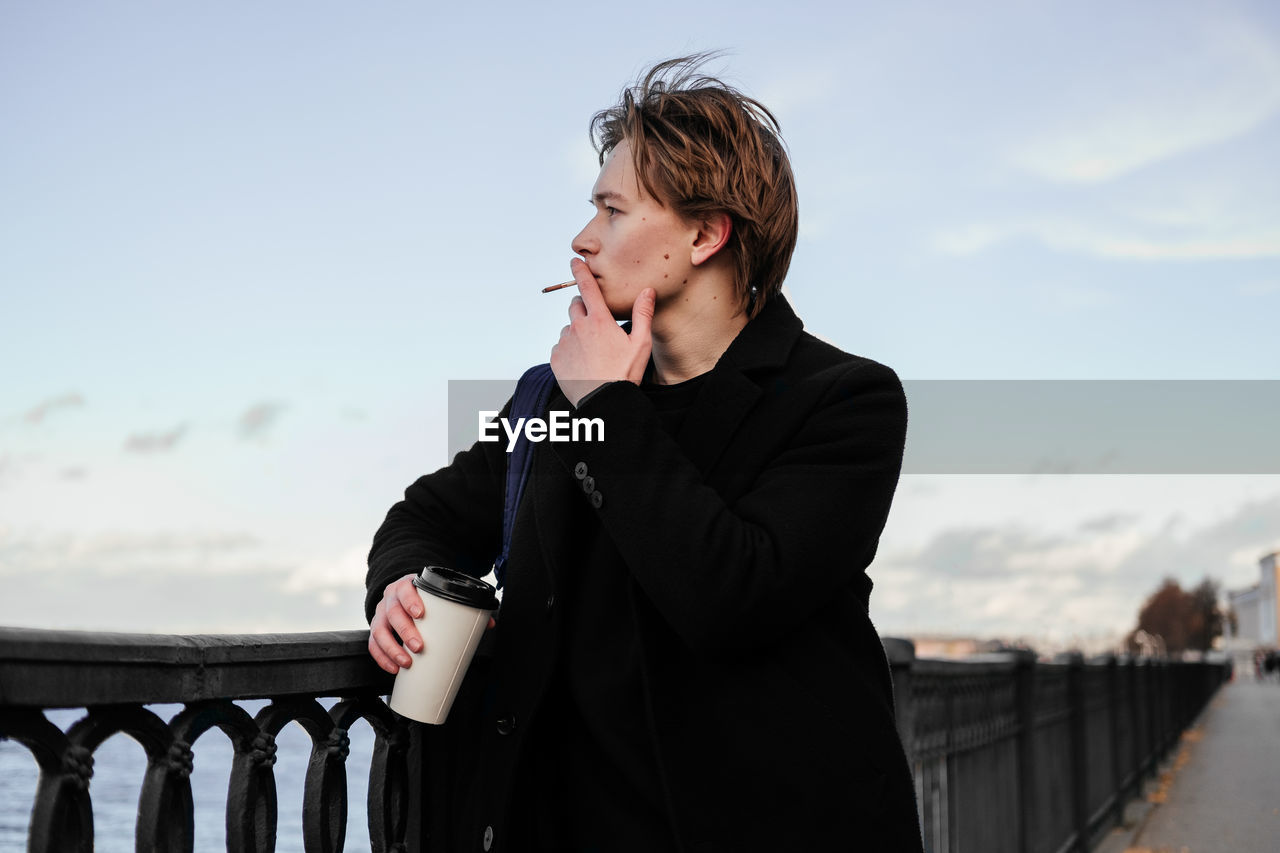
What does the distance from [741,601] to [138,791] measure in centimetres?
144

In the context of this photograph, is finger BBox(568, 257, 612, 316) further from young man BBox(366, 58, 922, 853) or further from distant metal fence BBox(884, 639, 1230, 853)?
distant metal fence BBox(884, 639, 1230, 853)

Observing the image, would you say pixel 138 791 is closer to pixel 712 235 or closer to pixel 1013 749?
pixel 712 235

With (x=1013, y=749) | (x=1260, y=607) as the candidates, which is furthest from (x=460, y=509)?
(x=1260, y=607)

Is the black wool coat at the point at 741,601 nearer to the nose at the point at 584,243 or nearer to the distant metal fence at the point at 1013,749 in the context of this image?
the nose at the point at 584,243

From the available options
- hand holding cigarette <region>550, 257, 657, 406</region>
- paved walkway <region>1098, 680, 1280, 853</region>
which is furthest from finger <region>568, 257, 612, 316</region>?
paved walkway <region>1098, 680, 1280, 853</region>

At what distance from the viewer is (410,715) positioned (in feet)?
6.87

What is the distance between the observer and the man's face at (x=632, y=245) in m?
2.36

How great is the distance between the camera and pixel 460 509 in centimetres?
258

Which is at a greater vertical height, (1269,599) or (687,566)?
(687,566)

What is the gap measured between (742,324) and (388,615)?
0.92 meters

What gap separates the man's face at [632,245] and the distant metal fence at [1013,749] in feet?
6.76

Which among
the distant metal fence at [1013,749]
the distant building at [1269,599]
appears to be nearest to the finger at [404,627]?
the distant metal fence at [1013,749]

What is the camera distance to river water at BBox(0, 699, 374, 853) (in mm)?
1582

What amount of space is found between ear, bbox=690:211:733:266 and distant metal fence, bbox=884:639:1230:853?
2019 mm
